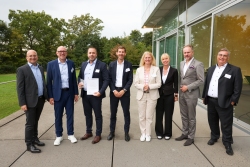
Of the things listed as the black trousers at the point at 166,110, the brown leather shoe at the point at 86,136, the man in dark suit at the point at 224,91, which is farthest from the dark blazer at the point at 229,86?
the brown leather shoe at the point at 86,136

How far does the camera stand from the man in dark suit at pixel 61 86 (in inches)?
145

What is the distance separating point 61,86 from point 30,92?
1.81 ft

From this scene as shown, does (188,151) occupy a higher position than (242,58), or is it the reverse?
(242,58)

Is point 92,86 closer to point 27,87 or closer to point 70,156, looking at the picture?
point 27,87

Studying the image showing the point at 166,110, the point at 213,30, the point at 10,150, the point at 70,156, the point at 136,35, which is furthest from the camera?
the point at 136,35

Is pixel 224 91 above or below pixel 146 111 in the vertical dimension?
above

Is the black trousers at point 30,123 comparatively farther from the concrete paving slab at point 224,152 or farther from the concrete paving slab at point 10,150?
the concrete paving slab at point 224,152

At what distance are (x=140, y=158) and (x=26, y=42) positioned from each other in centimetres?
3969

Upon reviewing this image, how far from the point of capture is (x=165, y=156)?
10.8 feet

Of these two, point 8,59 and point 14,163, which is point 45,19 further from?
point 14,163

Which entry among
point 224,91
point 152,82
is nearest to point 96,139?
point 152,82

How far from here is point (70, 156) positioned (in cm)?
328

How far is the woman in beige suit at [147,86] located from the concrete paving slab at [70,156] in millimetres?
Answer: 903

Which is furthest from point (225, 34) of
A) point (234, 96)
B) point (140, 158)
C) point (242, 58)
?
point (140, 158)
